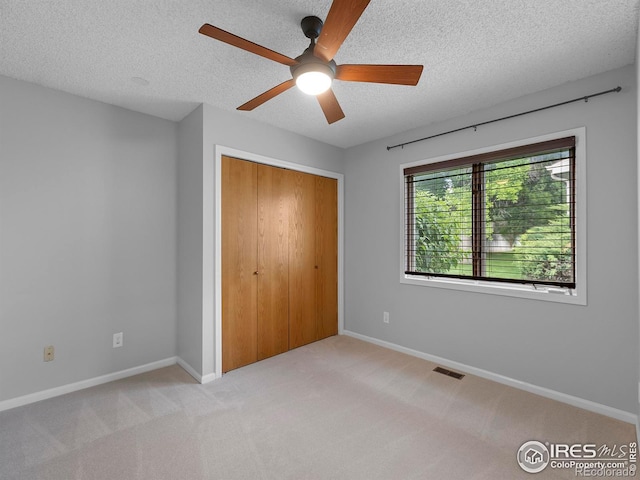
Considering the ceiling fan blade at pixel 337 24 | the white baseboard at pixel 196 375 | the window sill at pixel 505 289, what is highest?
the ceiling fan blade at pixel 337 24

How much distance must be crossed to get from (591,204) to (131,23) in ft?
10.5

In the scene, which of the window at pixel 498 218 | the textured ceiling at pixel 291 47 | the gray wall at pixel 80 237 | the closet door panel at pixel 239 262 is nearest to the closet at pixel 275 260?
the closet door panel at pixel 239 262

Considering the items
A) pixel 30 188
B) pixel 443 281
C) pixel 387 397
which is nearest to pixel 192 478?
pixel 387 397

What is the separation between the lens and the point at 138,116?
9.43 feet

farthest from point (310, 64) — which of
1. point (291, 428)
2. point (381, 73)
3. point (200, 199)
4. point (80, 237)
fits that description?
point (80, 237)

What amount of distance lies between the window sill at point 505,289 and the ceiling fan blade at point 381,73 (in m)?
1.92

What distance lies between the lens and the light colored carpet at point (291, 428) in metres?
1.70

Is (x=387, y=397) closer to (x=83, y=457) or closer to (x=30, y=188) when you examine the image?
(x=83, y=457)

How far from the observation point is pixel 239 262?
116 inches

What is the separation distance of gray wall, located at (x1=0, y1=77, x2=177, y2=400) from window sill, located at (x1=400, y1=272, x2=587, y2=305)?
8.31 feet

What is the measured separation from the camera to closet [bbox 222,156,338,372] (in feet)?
9.50

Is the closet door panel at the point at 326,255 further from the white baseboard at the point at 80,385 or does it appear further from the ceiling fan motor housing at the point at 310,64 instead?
the ceiling fan motor housing at the point at 310,64

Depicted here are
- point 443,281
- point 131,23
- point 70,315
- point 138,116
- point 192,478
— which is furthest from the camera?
point 443,281

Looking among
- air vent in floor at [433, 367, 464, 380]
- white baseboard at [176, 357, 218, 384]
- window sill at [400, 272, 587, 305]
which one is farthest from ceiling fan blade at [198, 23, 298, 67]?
air vent in floor at [433, 367, 464, 380]
